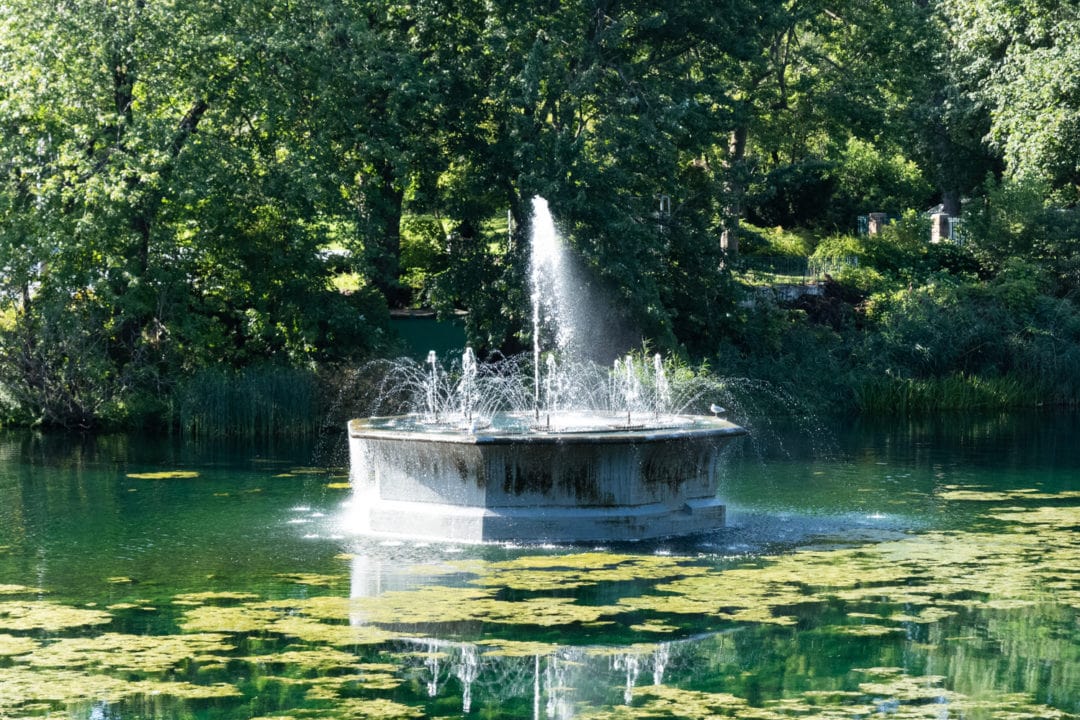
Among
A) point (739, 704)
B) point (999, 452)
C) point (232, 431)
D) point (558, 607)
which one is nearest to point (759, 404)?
point (999, 452)

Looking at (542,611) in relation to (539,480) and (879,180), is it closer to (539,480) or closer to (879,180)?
(539,480)

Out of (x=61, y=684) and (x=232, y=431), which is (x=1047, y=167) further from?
(x=61, y=684)

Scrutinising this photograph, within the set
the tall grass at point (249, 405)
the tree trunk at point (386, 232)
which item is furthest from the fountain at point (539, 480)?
the tree trunk at point (386, 232)

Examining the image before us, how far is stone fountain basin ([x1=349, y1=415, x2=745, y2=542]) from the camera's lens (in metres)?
16.4

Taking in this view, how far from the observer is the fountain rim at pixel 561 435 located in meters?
16.1

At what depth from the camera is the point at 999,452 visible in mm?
25547

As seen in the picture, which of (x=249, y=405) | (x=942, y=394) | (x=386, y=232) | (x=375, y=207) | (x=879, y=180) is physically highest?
(x=879, y=180)

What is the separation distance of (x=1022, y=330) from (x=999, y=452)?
10518 millimetres

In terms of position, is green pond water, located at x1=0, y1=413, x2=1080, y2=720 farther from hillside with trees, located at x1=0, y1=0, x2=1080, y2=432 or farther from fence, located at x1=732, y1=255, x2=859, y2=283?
fence, located at x1=732, y1=255, x2=859, y2=283

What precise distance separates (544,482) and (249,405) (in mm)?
13089

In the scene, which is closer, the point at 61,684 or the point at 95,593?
the point at 61,684

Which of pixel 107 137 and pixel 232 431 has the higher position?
pixel 107 137

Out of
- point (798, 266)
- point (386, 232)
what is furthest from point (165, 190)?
point (798, 266)

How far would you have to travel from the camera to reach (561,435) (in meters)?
16.4
